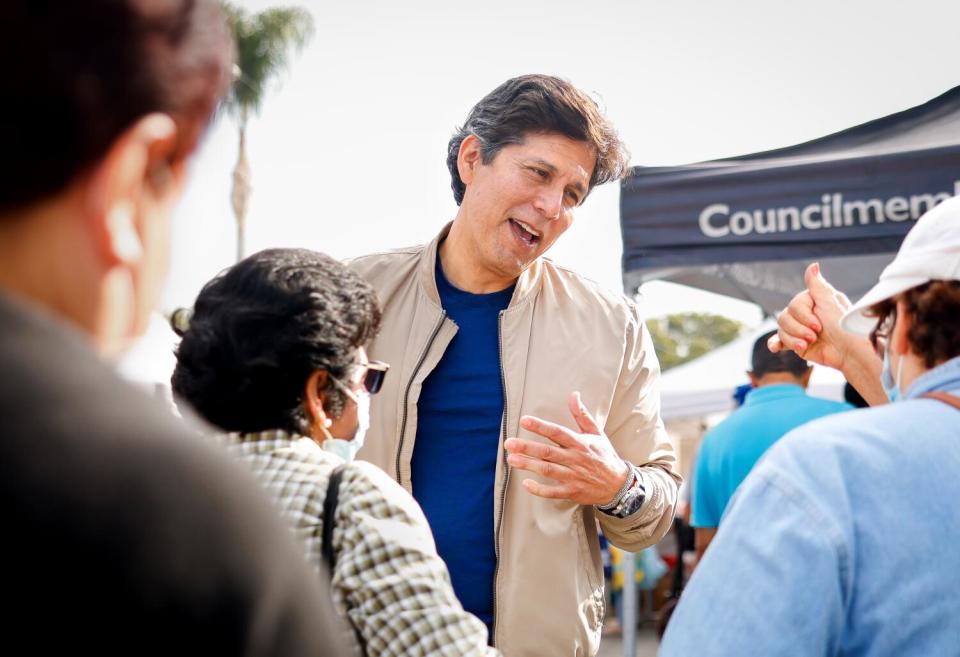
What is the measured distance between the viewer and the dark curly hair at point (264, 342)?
1.73 m

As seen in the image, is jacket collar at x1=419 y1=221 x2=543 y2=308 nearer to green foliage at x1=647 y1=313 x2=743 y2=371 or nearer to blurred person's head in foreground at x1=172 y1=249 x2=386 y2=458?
blurred person's head in foreground at x1=172 y1=249 x2=386 y2=458

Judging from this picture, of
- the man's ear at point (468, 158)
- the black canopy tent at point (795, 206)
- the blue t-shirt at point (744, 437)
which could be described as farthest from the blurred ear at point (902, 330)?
the blue t-shirt at point (744, 437)

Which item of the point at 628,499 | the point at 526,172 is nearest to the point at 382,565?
the point at 628,499

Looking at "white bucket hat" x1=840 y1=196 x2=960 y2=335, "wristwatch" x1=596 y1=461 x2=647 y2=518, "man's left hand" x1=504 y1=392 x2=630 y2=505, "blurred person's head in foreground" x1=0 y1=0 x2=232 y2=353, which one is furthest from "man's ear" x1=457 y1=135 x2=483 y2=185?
"blurred person's head in foreground" x1=0 y1=0 x2=232 y2=353

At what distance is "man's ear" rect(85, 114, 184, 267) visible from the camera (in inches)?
27.7

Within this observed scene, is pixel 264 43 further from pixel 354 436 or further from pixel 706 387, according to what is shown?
pixel 354 436

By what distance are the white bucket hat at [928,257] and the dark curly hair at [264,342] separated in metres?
0.94

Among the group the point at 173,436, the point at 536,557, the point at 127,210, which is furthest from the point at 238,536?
the point at 536,557

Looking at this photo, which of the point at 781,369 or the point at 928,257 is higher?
the point at 781,369

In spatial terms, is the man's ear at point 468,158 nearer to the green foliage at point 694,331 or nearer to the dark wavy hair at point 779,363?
the dark wavy hair at point 779,363

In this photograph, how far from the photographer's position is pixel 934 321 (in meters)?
1.63

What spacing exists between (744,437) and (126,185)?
15.4ft

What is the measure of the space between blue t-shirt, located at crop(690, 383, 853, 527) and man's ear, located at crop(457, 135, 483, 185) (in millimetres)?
2626

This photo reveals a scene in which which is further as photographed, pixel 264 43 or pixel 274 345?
pixel 264 43
